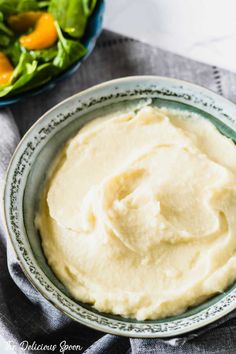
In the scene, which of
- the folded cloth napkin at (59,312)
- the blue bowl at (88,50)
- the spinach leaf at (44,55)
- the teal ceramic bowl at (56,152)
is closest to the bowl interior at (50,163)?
the teal ceramic bowl at (56,152)

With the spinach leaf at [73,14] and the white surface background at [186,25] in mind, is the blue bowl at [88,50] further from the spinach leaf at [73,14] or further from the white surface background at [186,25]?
the white surface background at [186,25]

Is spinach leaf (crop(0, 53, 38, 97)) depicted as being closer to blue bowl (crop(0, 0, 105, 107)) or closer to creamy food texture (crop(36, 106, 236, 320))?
blue bowl (crop(0, 0, 105, 107))

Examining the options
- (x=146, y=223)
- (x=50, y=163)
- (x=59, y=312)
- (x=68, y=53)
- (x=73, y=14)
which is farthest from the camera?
(x=73, y=14)

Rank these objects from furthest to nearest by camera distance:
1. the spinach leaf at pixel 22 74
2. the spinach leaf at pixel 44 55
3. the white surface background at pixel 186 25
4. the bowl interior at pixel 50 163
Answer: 1. the white surface background at pixel 186 25
2. the spinach leaf at pixel 44 55
3. the spinach leaf at pixel 22 74
4. the bowl interior at pixel 50 163

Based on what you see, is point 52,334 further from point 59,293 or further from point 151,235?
point 151,235

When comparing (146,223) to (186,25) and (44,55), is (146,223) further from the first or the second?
(186,25)

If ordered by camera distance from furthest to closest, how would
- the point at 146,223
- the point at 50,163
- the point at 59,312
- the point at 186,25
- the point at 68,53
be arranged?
the point at 186,25
the point at 68,53
the point at 50,163
the point at 59,312
the point at 146,223

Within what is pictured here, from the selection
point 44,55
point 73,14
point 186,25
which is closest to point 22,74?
point 44,55

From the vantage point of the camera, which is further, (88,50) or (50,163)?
(88,50)

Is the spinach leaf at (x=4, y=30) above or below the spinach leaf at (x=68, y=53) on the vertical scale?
above
